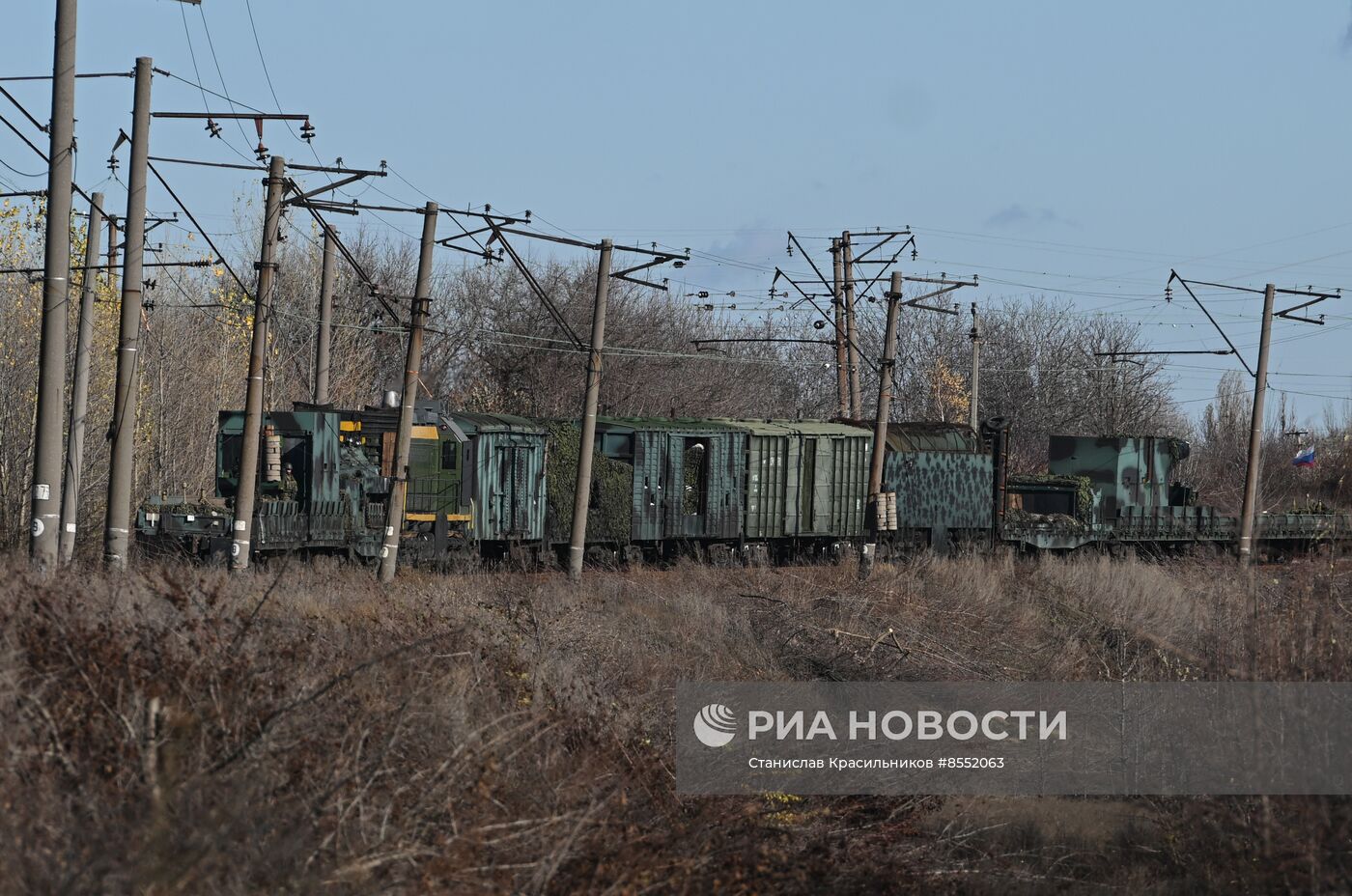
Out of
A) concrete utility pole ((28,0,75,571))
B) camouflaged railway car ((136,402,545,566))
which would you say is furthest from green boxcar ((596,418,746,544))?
concrete utility pole ((28,0,75,571))

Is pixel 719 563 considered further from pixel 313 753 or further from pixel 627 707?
pixel 313 753

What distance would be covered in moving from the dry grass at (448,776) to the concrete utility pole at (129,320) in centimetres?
240

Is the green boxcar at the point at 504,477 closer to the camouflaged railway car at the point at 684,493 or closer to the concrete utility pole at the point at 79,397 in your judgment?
the camouflaged railway car at the point at 684,493

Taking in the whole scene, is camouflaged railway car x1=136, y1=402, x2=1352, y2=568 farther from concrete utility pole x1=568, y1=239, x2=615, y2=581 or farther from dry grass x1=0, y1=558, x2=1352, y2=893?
dry grass x1=0, y1=558, x2=1352, y2=893

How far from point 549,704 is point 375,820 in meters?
4.36

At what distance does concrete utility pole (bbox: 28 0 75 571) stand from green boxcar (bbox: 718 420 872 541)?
16.4 m

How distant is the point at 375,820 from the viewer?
7594 mm

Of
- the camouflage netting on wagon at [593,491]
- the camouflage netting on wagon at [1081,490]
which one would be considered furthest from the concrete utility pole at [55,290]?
the camouflage netting on wagon at [1081,490]

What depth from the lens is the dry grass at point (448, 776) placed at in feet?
22.0

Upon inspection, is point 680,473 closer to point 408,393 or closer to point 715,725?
point 408,393

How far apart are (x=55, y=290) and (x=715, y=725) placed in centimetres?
901

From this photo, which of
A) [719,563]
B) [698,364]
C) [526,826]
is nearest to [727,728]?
[526,826]

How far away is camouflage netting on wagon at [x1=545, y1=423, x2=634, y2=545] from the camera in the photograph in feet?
89.4

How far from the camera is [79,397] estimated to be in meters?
21.4
